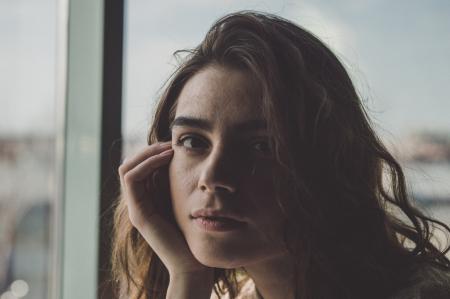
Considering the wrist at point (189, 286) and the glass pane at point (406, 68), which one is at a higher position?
the glass pane at point (406, 68)

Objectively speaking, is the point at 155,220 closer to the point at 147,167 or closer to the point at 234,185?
the point at 147,167

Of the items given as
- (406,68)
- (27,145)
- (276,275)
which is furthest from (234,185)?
(27,145)

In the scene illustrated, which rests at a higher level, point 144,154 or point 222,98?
point 222,98

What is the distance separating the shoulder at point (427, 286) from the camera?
0.89 metres

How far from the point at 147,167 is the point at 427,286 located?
564 millimetres

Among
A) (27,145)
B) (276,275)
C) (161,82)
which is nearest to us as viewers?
(276,275)

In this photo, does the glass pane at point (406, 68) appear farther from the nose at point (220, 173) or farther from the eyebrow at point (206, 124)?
the nose at point (220, 173)

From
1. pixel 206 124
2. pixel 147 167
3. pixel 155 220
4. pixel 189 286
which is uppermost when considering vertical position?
pixel 206 124

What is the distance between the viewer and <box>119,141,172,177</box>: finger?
1.05 metres

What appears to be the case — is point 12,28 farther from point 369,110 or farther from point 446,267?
point 446,267

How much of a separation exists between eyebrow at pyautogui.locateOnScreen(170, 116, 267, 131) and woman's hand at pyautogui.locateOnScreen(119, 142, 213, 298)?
90mm

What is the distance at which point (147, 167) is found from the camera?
105 centimetres

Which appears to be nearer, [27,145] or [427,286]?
[427,286]

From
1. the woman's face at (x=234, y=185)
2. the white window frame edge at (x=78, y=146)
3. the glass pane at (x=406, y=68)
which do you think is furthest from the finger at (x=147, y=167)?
the white window frame edge at (x=78, y=146)
